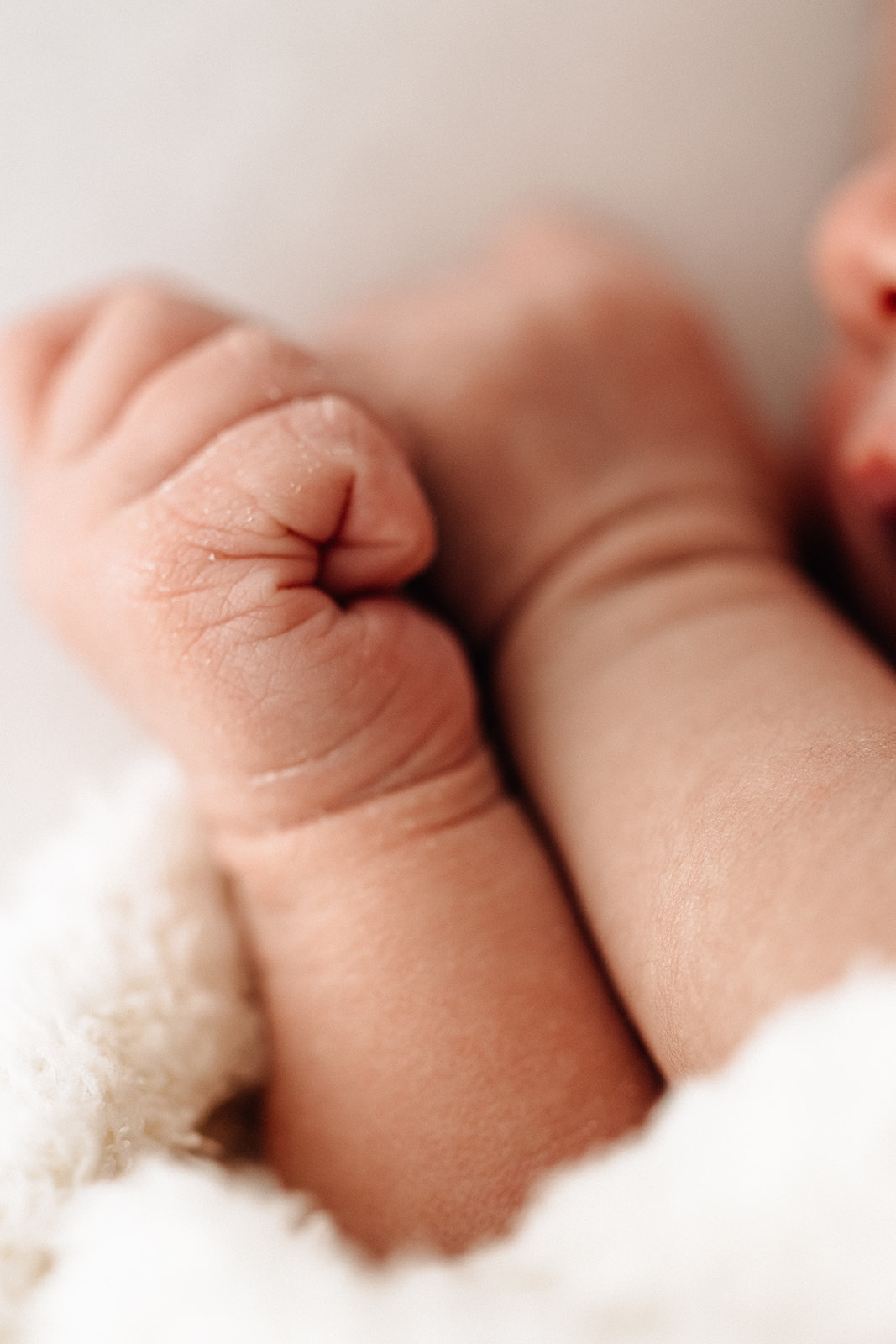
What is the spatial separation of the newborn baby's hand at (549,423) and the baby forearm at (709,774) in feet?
0.08

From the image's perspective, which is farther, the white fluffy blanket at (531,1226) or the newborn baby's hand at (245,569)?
the newborn baby's hand at (245,569)

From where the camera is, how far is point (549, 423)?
0.57 meters

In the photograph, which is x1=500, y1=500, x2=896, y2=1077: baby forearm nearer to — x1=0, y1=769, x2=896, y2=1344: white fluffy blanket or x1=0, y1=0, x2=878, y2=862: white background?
x1=0, y1=769, x2=896, y2=1344: white fluffy blanket

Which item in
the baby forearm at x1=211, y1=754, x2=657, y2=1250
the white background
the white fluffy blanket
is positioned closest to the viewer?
the white fluffy blanket

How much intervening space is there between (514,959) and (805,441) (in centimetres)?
48

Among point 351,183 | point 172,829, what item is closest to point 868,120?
point 351,183

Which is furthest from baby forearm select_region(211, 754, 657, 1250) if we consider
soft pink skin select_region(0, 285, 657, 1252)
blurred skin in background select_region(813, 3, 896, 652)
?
blurred skin in background select_region(813, 3, 896, 652)

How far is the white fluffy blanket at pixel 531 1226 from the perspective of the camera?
0.27m

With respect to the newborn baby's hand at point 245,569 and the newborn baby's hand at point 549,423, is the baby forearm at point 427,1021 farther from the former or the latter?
the newborn baby's hand at point 549,423

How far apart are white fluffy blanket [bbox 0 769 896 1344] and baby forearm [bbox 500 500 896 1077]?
0.04m

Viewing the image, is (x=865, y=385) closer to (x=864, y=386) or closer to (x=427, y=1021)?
(x=864, y=386)

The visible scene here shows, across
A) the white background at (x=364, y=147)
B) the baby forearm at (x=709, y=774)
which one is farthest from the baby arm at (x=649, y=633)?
the white background at (x=364, y=147)

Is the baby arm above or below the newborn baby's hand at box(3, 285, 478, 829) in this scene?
below

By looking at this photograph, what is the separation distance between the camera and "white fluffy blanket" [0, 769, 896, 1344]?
0.90ft
